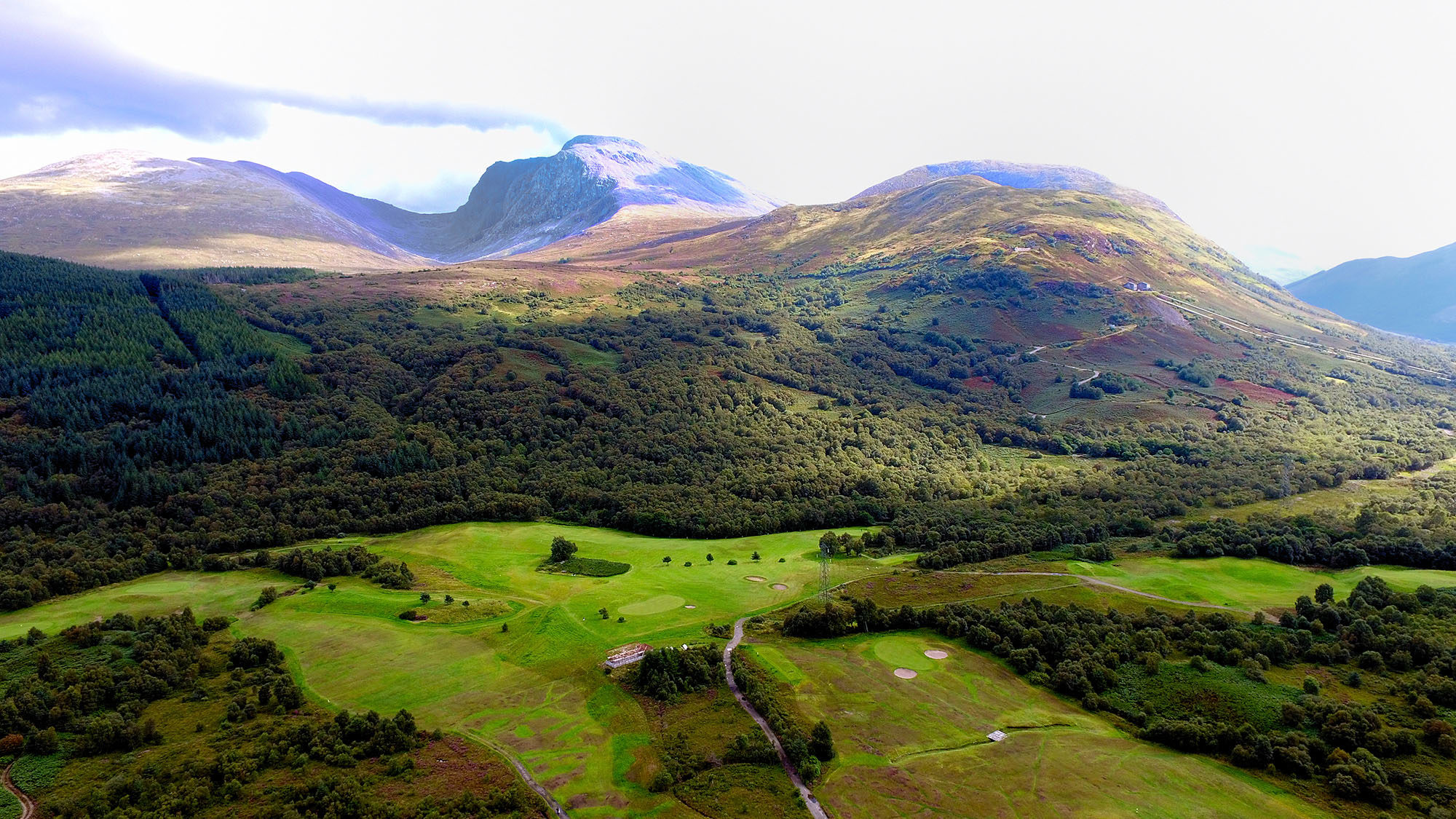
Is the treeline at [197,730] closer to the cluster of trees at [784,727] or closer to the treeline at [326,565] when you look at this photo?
the treeline at [326,565]

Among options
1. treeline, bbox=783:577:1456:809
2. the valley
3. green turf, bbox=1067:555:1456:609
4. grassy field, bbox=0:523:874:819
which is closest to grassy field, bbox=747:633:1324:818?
the valley

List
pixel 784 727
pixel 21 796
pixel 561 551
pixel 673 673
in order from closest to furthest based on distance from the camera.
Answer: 1. pixel 21 796
2. pixel 784 727
3. pixel 673 673
4. pixel 561 551

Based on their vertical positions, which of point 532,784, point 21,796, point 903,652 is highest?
point 903,652

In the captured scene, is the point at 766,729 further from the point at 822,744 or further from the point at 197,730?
the point at 197,730

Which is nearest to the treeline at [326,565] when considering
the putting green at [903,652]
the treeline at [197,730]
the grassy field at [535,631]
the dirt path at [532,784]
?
the grassy field at [535,631]

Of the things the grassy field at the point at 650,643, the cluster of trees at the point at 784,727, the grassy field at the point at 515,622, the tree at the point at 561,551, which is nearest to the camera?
the grassy field at the point at 650,643

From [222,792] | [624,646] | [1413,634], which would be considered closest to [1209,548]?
[1413,634]

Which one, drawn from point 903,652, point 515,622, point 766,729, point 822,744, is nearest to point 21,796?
point 515,622
